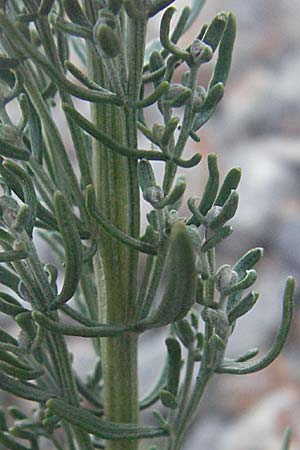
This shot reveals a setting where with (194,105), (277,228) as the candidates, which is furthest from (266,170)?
(194,105)

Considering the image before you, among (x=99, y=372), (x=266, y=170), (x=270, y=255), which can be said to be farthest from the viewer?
(x=266, y=170)

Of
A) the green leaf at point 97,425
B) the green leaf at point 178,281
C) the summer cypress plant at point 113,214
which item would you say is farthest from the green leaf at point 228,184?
the green leaf at point 97,425

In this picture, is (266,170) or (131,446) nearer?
(131,446)

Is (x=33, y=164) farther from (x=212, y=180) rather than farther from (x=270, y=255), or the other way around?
(x=270, y=255)

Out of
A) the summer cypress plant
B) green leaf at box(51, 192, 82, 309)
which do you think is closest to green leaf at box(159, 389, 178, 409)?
the summer cypress plant

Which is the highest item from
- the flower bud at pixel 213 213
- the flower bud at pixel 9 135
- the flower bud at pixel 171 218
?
the flower bud at pixel 9 135

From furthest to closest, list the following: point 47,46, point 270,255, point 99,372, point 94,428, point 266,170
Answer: point 266,170
point 270,255
point 99,372
point 94,428
point 47,46

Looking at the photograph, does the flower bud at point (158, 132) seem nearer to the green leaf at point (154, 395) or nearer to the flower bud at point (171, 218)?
the flower bud at point (171, 218)

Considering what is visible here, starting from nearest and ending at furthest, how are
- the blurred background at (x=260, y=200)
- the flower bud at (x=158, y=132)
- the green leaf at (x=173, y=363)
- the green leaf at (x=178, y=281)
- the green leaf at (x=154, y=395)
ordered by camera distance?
the green leaf at (x=178, y=281) → the flower bud at (x=158, y=132) → the green leaf at (x=173, y=363) → the green leaf at (x=154, y=395) → the blurred background at (x=260, y=200)
